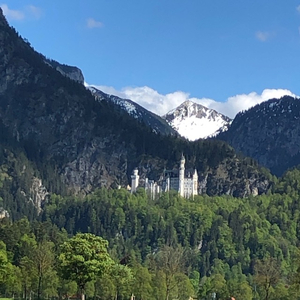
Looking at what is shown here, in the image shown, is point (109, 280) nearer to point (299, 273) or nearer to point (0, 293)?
point (0, 293)

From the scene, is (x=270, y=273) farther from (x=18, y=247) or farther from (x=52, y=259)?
(x=18, y=247)

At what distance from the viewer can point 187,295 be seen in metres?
152

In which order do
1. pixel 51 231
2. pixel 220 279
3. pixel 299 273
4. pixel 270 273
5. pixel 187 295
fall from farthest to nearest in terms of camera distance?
pixel 51 231
pixel 220 279
pixel 187 295
pixel 270 273
pixel 299 273

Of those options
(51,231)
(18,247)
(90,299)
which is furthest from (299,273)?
(51,231)

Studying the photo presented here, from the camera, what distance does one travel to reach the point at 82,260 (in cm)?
9944

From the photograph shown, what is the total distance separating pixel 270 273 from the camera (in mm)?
130750

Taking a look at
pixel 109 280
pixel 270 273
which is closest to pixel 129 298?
pixel 109 280

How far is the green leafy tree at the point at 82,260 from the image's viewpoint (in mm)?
99562

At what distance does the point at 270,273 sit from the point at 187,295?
26446 mm

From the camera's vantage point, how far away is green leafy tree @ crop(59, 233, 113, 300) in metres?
99.6

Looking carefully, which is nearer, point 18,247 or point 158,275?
point 158,275

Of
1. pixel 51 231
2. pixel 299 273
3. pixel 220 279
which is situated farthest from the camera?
pixel 51 231

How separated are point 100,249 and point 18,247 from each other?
6277cm

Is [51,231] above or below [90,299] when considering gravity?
above
